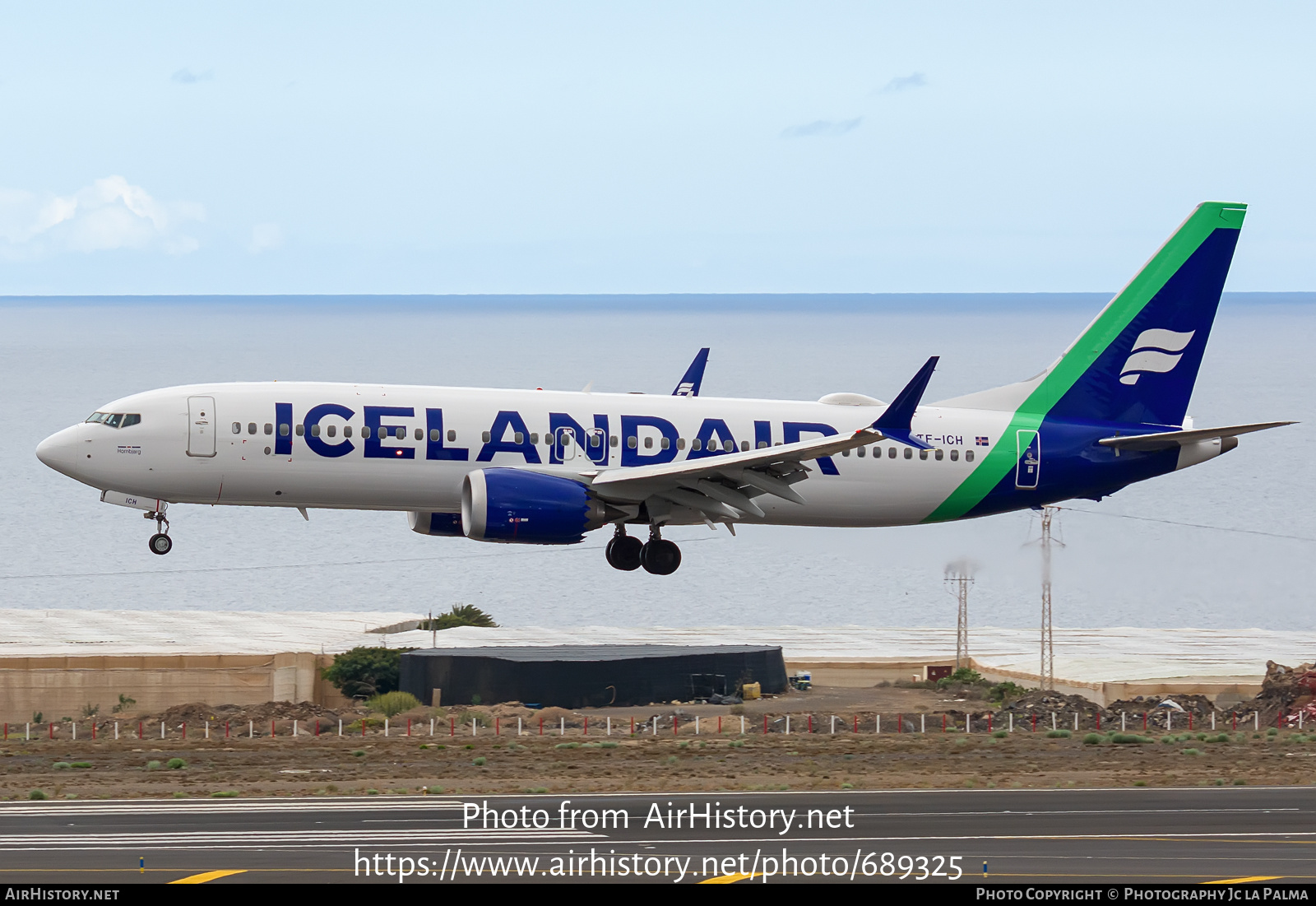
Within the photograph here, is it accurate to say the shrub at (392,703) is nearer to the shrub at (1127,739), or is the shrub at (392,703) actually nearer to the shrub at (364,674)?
the shrub at (364,674)

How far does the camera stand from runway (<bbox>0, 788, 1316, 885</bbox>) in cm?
3039

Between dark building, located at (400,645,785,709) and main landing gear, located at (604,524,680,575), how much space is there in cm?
3630

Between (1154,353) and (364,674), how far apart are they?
52.6 metres

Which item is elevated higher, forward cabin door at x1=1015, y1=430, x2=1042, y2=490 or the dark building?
forward cabin door at x1=1015, y1=430, x2=1042, y2=490

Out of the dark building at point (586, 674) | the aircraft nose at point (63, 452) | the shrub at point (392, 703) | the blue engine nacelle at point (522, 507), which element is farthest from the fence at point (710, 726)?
the aircraft nose at point (63, 452)

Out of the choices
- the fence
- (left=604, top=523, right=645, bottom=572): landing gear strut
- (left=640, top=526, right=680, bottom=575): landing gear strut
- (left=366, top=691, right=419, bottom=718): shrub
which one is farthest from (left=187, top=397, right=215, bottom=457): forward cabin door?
(left=366, top=691, right=419, bottom=718): shrub

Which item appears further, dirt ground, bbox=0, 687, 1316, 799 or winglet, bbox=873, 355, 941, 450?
dirt ground, bbox=0, 687, 1316, 799

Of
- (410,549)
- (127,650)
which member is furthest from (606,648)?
(410,549)

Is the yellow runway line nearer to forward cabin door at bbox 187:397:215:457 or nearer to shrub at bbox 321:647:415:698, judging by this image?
forward cabin door at bbox 187:397:215:457

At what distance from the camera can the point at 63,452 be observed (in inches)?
1829

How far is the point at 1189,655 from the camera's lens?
10244 centimetres

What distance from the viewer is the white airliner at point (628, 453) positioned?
152 ft
